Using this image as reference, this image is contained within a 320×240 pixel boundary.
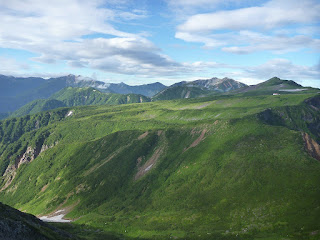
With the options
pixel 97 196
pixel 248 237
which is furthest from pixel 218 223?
pixel 97 196

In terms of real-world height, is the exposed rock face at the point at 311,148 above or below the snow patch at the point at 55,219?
above

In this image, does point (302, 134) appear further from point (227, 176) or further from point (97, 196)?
point (97, 196)

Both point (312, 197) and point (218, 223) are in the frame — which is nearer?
point (312, 197)

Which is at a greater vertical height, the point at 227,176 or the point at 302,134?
the point at 302,134

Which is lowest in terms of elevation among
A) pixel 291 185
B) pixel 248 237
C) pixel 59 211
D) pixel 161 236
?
pixel 59 211

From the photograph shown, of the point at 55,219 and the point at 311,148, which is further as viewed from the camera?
the point at 55,219

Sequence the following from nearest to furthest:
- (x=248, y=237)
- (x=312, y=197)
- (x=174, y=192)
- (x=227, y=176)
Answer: (x=248, y=237) < (x=312, y=197) < (x=227, y=176) < (x=174, y=192)

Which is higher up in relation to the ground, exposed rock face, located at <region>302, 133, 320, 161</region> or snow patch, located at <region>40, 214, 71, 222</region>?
exposed rock face, located at <region>302, 133, 320, 161</region>

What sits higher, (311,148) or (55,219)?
(311,148)

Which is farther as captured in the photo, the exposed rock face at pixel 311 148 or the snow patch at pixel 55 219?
the snow patch at pixel 55 219

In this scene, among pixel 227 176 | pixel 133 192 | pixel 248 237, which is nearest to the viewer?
pixel 248 237

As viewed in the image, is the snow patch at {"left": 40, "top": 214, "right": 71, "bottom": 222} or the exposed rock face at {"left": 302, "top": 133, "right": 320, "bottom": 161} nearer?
the exposed rock face at {"left": 302, "top": 133, "right": 320, "bottom": 161}
